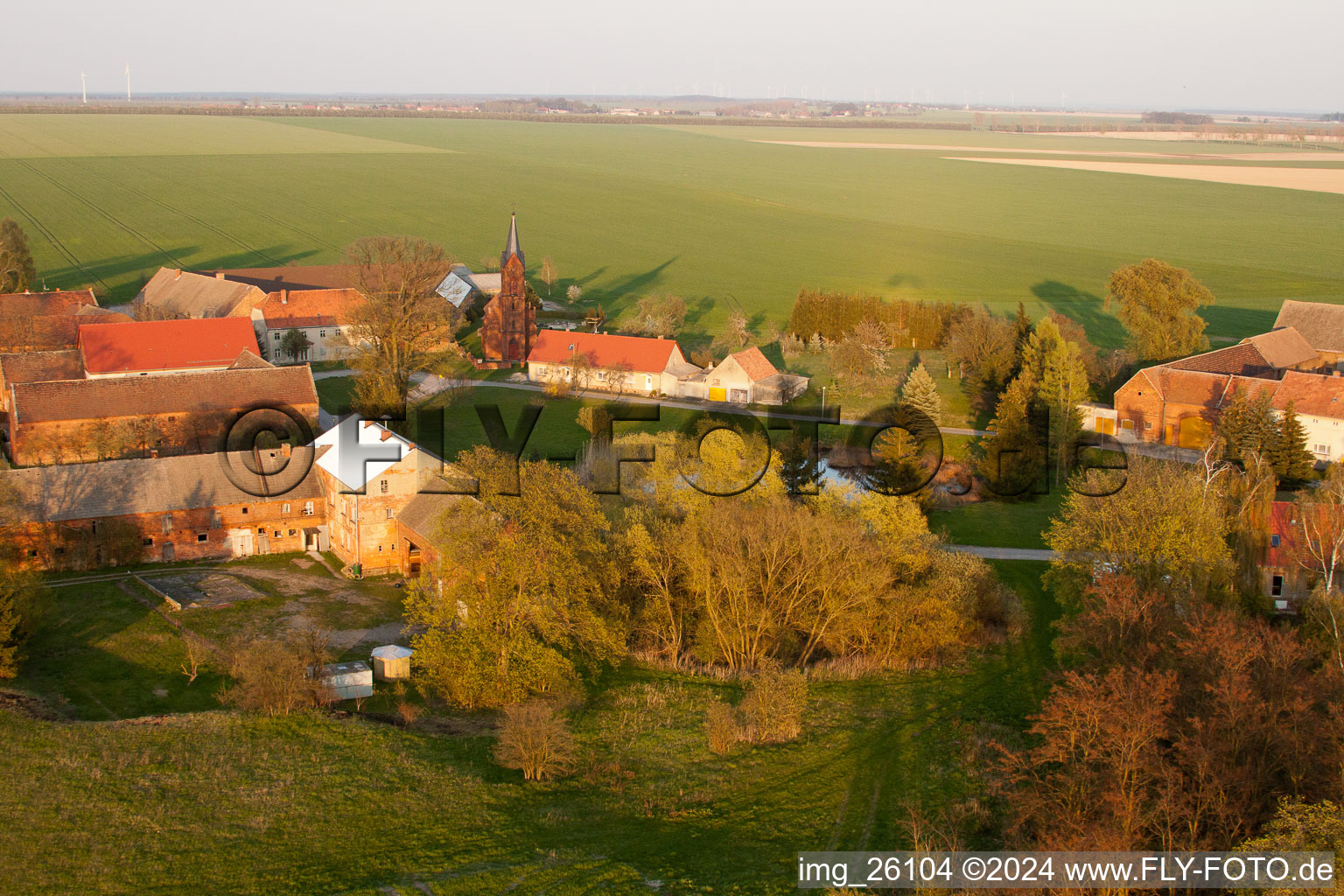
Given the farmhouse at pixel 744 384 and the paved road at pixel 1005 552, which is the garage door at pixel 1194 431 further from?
the farmhouse at pixel 744 384

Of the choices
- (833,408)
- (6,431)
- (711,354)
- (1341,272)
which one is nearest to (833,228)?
(1341,272)

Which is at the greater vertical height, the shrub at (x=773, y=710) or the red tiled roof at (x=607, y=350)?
the red tiled roof at (x=607, y=350)

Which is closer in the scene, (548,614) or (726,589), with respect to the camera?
(548,614)

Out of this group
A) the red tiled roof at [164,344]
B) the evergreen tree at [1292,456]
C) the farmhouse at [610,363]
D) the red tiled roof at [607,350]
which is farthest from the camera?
A: the red tiled roof at [607,350]

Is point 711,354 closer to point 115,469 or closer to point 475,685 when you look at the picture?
point 115,469

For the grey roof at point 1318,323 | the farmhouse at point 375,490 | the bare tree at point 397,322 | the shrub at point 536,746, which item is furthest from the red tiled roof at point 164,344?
the grey roof at point 1318,323

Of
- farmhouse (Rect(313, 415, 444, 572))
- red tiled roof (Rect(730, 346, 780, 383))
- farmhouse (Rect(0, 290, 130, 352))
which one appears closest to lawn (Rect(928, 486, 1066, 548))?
red tiled roof (Rect(730, 346, 780, 383))

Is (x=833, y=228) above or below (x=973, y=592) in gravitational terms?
above
